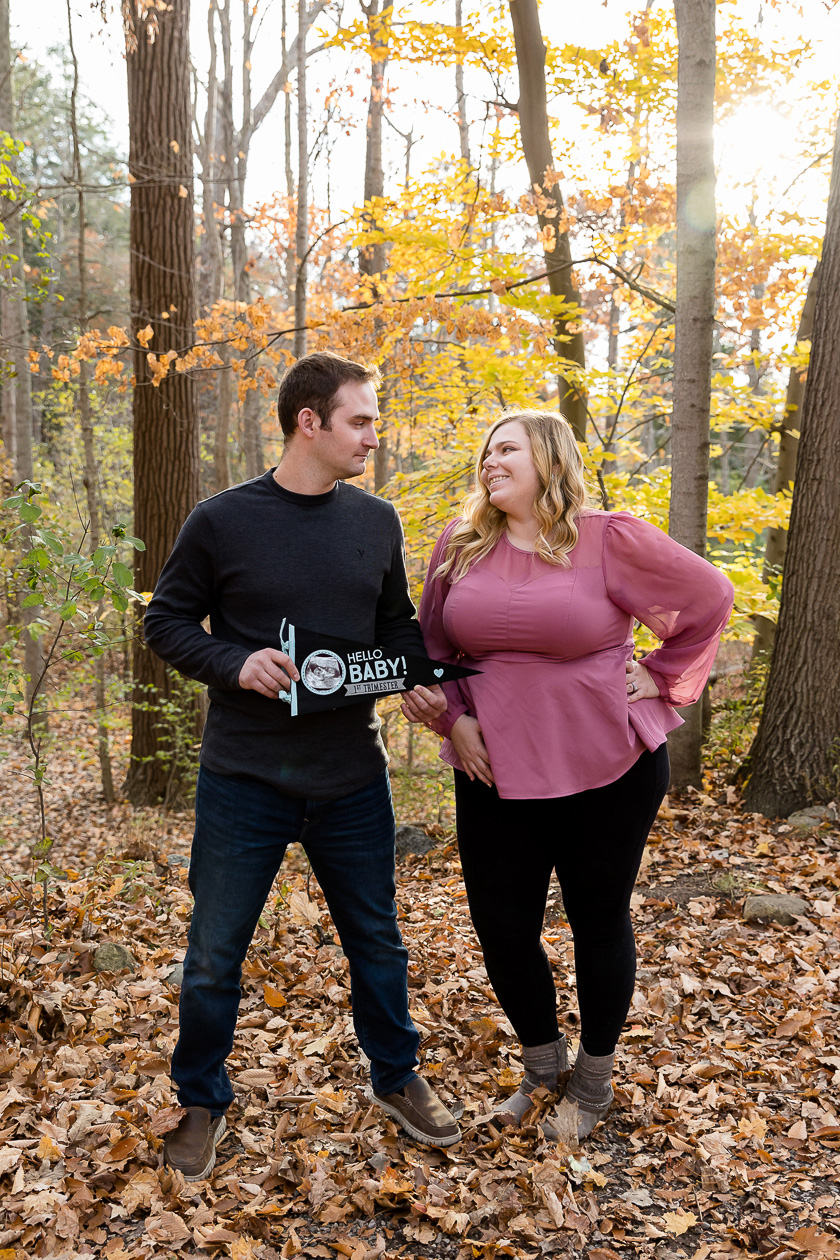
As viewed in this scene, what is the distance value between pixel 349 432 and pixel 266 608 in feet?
1.89

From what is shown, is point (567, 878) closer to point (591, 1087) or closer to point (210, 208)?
point (591, 1087)

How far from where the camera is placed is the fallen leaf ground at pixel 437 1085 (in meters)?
2.55

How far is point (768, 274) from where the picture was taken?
8391 millimetres

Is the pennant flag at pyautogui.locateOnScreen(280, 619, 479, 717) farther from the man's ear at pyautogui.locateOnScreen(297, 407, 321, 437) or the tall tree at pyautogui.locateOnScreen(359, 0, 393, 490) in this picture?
the tall tree at pyautogui.locateOnScreen(359, 0, 393, 490)

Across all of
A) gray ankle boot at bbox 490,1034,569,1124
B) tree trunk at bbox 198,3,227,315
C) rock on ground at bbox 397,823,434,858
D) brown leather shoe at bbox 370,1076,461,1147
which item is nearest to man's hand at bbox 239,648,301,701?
brown leather shoe at bbox 370,1076,461,1147

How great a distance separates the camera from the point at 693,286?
6219mm

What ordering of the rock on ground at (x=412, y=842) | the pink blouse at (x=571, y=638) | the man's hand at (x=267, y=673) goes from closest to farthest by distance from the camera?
1. the man's hand at (x=267, y=673)
2. the pink blouse at (x=571, y=638)
3. the rock on ground at (x=412, y=842)

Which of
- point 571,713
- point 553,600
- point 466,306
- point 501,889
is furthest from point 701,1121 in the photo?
point 466,306

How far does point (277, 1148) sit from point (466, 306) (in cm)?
659

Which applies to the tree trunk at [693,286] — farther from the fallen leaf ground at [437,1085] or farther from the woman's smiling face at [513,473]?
the woman's smiling face at [513,473]

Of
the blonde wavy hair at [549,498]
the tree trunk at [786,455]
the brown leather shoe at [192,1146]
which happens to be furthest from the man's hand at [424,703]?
the tree trunk at [786,455]

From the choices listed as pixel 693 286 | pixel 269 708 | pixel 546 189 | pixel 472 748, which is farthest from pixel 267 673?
pixel 546 189

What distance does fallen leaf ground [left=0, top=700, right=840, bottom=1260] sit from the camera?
100 inches

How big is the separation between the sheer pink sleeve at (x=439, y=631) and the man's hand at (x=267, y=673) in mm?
612
